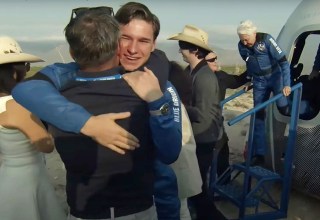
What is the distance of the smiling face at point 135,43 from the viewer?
2150 millimetres

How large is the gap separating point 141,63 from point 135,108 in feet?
1.78

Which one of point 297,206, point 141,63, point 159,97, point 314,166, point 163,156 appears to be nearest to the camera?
point 159,97

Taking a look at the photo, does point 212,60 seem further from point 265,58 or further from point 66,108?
point 66,108

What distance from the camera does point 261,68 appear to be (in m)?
5.49

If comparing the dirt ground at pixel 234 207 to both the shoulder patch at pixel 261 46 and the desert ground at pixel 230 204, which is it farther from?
the shoulder patch at pixel 261 46

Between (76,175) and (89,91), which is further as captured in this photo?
(76,175)

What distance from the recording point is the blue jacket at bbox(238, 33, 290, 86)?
16.7 ft

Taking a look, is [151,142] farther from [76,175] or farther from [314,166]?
[314,166]

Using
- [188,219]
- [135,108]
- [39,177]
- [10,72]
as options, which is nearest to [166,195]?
[188,219]

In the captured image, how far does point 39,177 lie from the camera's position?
9.62 feet

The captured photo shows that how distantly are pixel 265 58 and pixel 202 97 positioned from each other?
2.23 metres

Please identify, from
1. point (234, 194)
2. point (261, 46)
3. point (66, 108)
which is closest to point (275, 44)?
point (261, 46)

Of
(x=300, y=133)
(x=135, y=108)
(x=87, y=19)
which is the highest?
(x=87, y=19)

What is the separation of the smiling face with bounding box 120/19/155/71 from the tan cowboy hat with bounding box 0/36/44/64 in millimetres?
1106
